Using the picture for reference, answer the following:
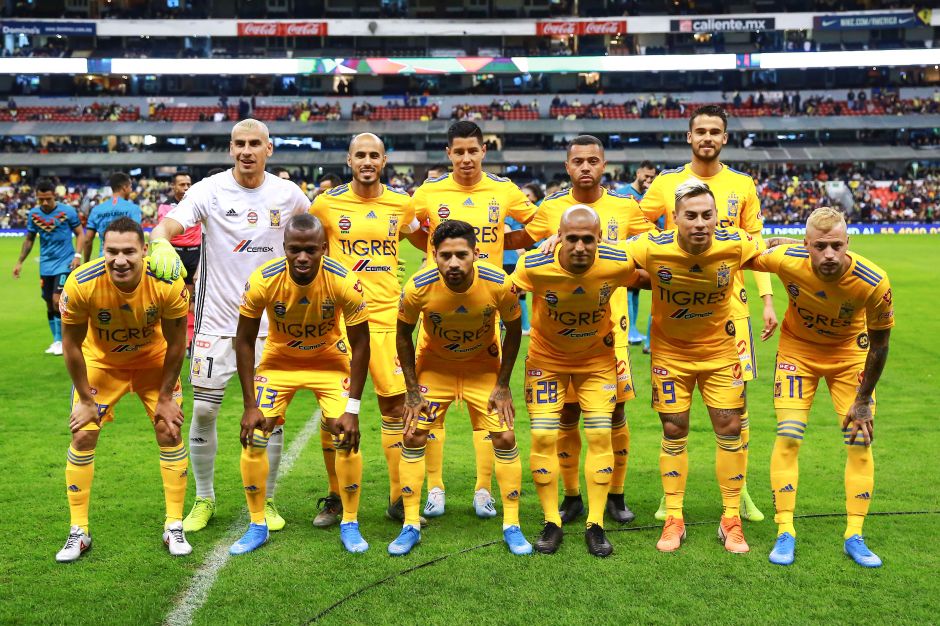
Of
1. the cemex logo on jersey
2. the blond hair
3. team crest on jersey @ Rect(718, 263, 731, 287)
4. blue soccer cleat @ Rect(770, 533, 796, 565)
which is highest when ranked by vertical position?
the blond hair

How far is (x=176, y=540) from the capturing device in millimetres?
5609

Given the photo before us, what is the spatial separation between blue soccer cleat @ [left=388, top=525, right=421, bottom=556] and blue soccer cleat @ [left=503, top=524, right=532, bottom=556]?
1.88 ft

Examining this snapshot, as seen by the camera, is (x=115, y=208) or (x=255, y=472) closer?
(x=255, y=472)

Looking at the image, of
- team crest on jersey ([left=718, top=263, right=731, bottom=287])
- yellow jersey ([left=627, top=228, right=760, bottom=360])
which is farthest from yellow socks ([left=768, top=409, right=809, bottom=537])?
team crest on jersey ([left=718, top=263, right=731, bottom=287])

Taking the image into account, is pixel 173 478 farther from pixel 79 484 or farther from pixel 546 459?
pixel 546 459

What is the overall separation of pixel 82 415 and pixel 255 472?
1.11 metres

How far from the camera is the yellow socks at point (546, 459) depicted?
18.7 ft

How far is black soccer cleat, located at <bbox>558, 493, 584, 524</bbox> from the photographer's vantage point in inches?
248

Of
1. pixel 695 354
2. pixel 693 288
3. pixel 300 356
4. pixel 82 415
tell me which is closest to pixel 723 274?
pixel 693 288

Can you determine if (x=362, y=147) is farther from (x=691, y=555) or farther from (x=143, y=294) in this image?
(x=691, y=555)

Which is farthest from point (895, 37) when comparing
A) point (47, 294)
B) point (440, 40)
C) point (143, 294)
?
point (143, 294)

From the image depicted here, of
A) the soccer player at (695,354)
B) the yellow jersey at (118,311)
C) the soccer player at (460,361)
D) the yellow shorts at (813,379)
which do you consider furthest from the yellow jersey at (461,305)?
the yellow shorts at (813,379)

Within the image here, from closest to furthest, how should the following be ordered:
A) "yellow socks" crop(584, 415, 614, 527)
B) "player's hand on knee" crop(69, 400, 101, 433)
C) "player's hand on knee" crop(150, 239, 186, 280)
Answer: "player's hand on knee" crop(150, 239, 186, 280), "player's hand on knee" crop(69, 400, 101, 433), "yellow socks" crop(584, 415, 614, 527)

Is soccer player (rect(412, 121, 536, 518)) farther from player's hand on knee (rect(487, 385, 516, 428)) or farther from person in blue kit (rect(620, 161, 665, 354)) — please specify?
person in blue kit (rect(620, 161, 665, 354))
